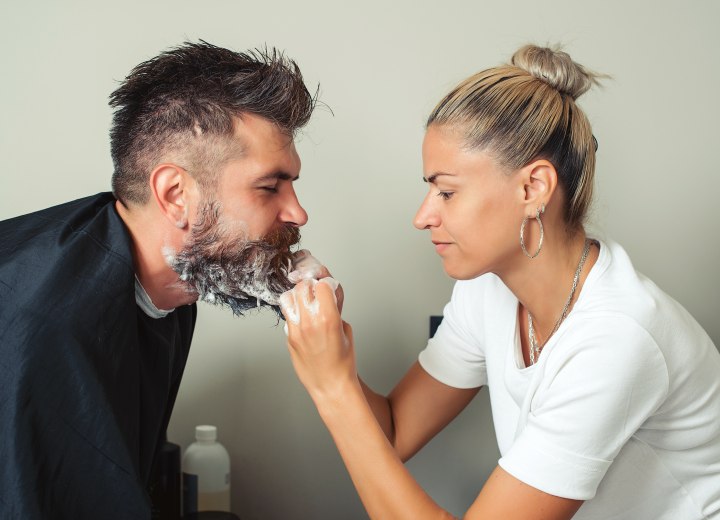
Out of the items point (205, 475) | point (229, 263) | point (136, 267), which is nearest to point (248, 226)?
point (229, 263)

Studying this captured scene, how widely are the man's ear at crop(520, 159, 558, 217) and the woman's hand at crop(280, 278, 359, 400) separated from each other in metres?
0.33

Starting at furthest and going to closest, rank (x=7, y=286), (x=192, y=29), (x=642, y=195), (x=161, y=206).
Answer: (x=642, y=195) < (x=192, y=29) < (x=161, y=206) < (x=7, y=286)

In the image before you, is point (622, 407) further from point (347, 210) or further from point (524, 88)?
point (347, 210)

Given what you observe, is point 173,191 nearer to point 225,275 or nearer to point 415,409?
point 225,275

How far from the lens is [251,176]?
1115 mm

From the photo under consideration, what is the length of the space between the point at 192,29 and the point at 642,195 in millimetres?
976

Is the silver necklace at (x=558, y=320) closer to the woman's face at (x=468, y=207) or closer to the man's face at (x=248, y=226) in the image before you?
the woman's face at (x=468, y=207)

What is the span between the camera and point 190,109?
3.63 ft

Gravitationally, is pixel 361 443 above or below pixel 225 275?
below

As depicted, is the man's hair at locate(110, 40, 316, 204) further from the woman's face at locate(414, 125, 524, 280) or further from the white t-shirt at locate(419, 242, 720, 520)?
the white t-shirt at locate(419, 242, 720, 520)

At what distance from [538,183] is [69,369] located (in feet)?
2.34

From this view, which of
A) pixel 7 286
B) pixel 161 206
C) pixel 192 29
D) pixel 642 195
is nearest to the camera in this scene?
pixel 7 286

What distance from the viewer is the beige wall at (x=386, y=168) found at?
1457 millimetres

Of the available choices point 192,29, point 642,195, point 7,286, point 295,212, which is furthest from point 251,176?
point 642,195
